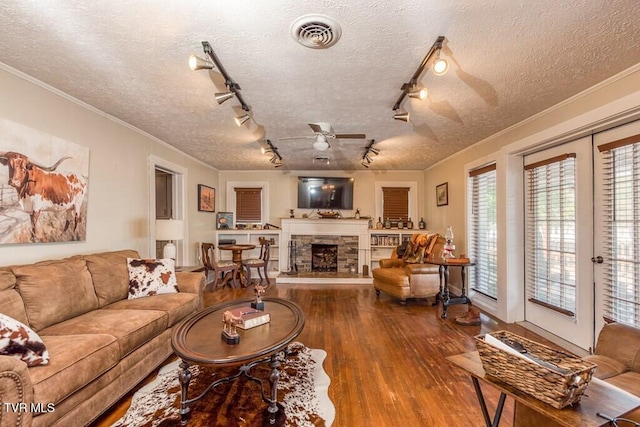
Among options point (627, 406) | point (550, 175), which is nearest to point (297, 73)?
point (627, 406)

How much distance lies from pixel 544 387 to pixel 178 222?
3.96 m

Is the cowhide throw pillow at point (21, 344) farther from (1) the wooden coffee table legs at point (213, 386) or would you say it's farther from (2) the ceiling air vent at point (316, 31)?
(2) the ceiling air vent at point (316, 31)

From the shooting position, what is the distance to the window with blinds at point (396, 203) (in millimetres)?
6613

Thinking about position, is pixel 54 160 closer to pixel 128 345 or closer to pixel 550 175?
pixel 128 345

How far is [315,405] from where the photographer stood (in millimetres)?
1911

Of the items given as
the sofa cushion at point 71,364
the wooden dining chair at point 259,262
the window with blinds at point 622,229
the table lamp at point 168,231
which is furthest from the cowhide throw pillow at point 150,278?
the window with blinds at point 622,229

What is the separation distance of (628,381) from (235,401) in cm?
221

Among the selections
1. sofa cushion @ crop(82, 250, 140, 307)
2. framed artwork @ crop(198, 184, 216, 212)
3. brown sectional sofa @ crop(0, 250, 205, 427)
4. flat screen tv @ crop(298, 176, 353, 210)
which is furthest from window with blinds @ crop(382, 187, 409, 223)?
sofa cushion @ crop(82, 250, 140, 307)

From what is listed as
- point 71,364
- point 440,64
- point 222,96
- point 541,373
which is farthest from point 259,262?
point 541,373

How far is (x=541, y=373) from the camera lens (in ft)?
3.27

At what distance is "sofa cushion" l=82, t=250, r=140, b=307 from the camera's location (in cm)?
256

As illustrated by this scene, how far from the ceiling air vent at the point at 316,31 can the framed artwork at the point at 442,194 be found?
4.16 m

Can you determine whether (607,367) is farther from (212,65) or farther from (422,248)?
(422,248)

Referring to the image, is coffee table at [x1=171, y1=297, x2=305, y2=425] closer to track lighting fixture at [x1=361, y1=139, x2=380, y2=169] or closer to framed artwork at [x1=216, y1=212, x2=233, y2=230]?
track lighting fixture at [x1=361, y1=139, x2=380, y2=169]
